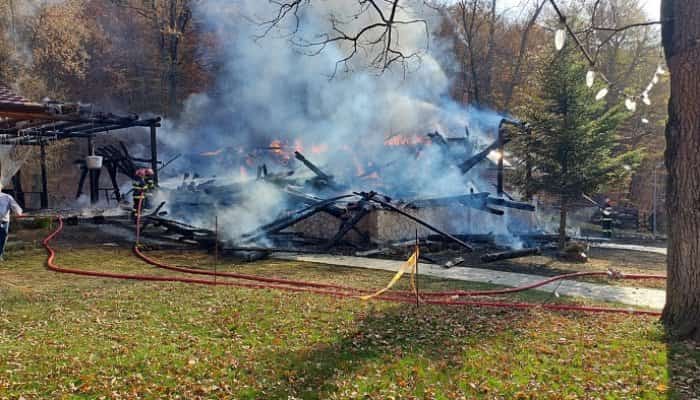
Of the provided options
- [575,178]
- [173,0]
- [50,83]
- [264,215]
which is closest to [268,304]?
[264,215]

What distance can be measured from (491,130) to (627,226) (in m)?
8.24

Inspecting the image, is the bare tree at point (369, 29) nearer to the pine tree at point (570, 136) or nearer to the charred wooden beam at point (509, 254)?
the pine tree at point (570, 136)

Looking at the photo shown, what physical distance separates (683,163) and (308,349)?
15.3ft

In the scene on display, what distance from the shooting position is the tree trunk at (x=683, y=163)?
5.71 metres

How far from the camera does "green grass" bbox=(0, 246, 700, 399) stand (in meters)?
4.44

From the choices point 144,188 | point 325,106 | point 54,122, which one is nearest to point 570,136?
point 144,188

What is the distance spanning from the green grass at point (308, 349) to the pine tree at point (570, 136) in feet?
28.4

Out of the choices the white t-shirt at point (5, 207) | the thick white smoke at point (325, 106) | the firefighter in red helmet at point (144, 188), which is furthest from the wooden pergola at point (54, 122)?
the thick white smoke at point (325, 106)

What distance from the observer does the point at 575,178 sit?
48.0 ft

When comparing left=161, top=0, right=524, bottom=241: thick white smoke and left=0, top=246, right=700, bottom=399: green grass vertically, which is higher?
left=161, top=0, right=524, bottom=241: thick white smoke

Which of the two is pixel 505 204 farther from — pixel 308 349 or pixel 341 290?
pixel 308 349

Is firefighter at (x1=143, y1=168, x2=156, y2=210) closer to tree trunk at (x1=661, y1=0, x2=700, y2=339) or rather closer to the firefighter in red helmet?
the firefighter in red helmet

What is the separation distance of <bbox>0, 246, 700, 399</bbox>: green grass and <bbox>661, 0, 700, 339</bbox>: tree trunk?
50cm

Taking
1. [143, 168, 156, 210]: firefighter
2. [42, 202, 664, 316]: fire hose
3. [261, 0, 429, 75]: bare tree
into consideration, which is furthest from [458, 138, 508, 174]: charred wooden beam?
[143, 168, 156, 210]: firefighter
